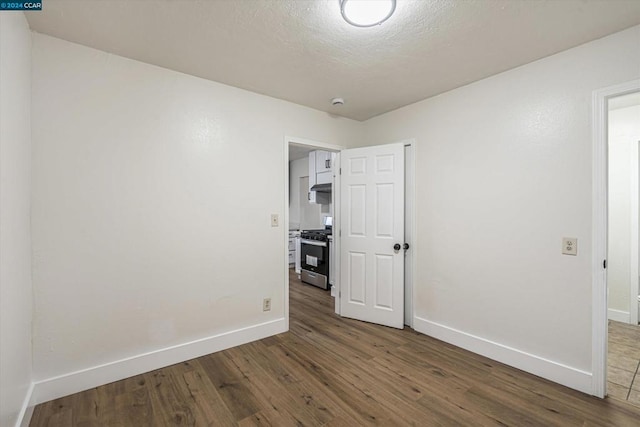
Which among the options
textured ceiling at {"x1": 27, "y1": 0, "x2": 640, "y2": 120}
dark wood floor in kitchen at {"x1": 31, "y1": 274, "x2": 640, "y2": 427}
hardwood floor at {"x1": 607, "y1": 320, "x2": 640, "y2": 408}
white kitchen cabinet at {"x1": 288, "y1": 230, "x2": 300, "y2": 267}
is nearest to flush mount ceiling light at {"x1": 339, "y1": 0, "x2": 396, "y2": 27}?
textured ceiling at {"x1": 27, "y1": 0, "x2": 640, "y2": 120}

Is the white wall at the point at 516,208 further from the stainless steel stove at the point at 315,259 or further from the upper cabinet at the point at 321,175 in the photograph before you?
the upper cabinet at the point at 321,175

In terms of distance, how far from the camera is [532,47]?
2.07 m

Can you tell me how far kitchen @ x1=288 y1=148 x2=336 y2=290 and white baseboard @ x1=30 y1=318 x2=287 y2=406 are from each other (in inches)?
70.4

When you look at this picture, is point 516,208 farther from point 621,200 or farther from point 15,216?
point 15,216

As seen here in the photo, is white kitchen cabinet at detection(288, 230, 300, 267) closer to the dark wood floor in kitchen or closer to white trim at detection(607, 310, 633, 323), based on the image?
the dark wood floor in kitchen

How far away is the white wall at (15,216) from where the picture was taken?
1.42 metres

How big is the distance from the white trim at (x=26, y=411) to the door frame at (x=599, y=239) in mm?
3671

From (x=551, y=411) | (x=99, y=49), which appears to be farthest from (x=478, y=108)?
(x=99, y=49)

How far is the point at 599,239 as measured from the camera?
1981 millimetres

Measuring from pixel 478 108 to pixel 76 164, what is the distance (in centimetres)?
331

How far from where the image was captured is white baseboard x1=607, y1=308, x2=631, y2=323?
10.6ft

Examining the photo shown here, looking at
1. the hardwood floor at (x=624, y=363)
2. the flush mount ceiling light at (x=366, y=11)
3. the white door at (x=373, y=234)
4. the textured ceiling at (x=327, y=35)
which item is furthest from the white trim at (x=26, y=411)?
the hardwood floor at (x=624, y=363)

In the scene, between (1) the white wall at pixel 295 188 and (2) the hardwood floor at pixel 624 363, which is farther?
(1) the white wall at pixel 295 188

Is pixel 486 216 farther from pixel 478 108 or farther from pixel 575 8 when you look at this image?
pixel 575 8
